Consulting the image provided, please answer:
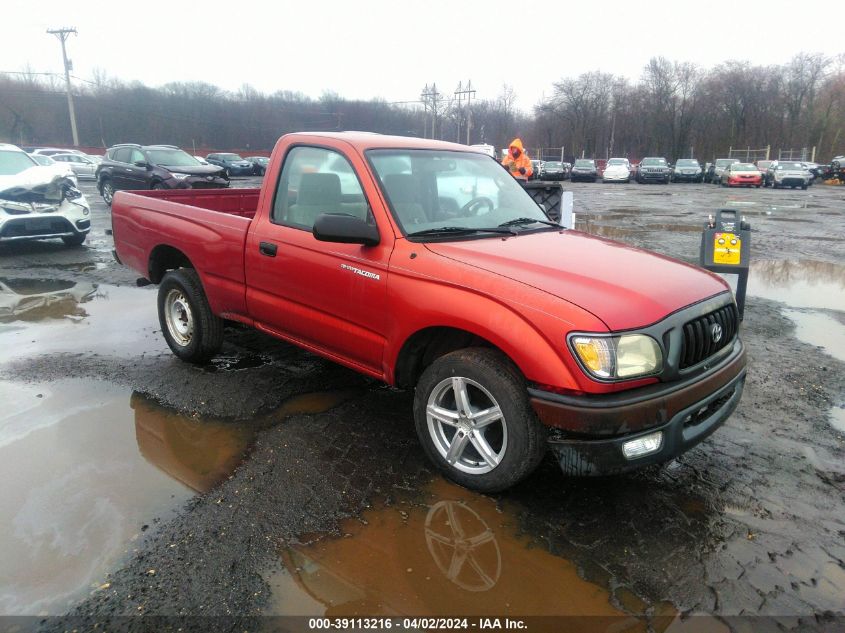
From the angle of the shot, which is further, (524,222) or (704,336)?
(524,222)

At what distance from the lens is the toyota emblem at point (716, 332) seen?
9.89 feet

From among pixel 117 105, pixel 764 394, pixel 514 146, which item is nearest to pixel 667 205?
pixel 514 146

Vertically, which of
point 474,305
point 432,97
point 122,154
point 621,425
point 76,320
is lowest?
point 76,320

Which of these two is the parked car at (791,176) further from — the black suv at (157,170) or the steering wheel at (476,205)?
the steering wheel at (476,205)

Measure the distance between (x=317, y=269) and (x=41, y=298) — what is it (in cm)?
538

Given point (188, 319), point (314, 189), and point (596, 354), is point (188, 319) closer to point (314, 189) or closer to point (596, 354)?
point (314, 189)

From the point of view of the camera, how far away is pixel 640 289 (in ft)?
9.51

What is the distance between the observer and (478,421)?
3.05 meters

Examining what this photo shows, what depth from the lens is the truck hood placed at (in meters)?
2.74

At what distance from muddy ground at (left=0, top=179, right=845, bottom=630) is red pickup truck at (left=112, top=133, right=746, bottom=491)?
1.38ft

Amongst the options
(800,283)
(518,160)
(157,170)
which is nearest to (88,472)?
(800,283)

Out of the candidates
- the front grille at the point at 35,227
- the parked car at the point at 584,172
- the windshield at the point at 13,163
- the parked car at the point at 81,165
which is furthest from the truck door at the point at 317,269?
the parked car at the point at 584,172

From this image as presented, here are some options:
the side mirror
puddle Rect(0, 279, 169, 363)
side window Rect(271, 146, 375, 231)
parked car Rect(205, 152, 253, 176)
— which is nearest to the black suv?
puddle Rect(0, 279, 169, 363)

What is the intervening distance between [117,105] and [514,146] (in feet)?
232
